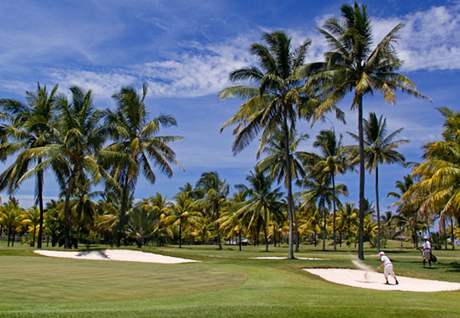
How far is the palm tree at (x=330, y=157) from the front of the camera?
177 feet

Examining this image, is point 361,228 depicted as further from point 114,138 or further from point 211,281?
point 114,138

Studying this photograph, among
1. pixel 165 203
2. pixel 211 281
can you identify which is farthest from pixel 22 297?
pixel 165 203

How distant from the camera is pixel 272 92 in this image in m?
31.2

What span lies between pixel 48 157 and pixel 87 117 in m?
4.79

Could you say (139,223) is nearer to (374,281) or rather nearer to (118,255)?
(118,255)

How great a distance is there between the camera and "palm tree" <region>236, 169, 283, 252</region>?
5475 centimetres

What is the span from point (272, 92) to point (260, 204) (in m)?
25.6

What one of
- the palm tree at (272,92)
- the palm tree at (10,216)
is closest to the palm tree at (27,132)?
the palm tree at (272,92)

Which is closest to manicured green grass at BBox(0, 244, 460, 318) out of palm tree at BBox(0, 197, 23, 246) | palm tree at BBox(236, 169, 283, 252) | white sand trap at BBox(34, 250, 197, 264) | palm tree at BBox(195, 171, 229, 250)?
white sand trap at BBox(34, 250, 197, 264)

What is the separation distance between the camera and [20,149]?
3816 cm

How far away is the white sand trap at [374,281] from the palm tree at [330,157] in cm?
2984

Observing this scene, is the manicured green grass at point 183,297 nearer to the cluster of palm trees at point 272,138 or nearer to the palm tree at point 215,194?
the cluster of palm trees at point 272,138

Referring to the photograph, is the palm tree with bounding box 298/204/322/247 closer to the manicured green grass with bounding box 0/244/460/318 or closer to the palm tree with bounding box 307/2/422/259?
Result: the palm tree with bounding box 307/2/422/259

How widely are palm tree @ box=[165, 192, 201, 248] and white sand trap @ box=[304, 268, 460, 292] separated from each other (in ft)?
155
